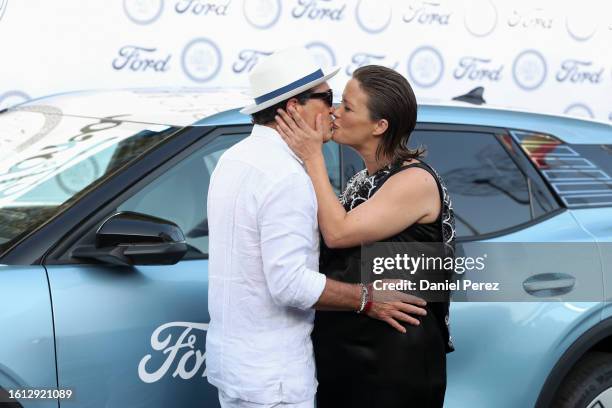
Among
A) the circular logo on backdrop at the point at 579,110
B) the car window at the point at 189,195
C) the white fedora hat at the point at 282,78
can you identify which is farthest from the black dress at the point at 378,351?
the circular logo on backdrop at the point at 579,110

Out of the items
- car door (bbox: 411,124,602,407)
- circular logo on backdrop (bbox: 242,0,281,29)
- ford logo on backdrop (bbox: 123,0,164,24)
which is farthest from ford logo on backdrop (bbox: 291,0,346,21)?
car door (bbox: 411,124,602,407)

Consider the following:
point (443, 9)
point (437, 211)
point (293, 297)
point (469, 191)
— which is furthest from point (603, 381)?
point (443, 9)

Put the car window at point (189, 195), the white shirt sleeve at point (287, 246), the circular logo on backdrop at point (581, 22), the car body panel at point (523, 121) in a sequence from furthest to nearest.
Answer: the circular logo on backdrop at point (581, 22) → the car body panel at point (523, 121) → the car window at point (189, 195) → the white shirt sleeve at point (287, 246)

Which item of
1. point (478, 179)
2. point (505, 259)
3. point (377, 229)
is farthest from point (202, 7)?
point (377, 229)

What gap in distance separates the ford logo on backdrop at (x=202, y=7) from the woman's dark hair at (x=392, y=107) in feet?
12.2

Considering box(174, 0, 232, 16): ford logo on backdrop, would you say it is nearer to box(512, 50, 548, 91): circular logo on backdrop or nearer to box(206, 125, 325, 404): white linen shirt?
box(512, 50, 548, 91): circular logo on backdrop

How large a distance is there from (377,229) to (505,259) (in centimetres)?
92

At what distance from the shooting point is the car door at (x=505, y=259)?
3.12 meters

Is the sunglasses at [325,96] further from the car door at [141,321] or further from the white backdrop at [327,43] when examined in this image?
the white backdrop at [327,43]

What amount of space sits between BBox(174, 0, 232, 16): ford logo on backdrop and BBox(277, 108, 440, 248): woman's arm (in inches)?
152

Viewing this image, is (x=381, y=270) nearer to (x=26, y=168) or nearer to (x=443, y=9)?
(x=26, y=168)

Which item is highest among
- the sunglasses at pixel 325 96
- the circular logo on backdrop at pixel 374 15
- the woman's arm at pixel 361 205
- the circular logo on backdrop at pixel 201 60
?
the circular logo on backdrop at pixel 374 15

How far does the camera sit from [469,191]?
334 cm

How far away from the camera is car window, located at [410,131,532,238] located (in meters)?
3.29
